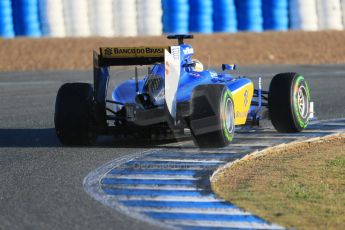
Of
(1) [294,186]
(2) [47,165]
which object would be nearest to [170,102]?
(2) [47,165]

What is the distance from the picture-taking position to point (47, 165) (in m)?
8.42

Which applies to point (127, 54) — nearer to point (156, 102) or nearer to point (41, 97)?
point (156, 102)

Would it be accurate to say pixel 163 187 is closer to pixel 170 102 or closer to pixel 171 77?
pixel 170 102

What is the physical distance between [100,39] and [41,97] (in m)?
6.32

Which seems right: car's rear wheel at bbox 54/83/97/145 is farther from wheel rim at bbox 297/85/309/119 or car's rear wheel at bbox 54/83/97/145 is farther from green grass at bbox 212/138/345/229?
wheel rim at bbox 297/85/309/119

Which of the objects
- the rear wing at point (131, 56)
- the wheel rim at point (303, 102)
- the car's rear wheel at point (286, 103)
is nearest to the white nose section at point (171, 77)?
the rear wing at point (131, 56)

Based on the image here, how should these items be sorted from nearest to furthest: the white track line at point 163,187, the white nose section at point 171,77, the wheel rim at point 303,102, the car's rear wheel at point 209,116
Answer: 1. the white track line at point 163,187
2. the car's rear wheel at point 209,116
3. the white nose section at point 171,77
4. the wheel rim at point 303,102

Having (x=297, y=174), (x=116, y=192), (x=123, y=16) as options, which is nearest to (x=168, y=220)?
(x=116, y=192)

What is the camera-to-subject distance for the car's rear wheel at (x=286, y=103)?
9867 mm

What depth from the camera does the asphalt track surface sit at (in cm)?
606

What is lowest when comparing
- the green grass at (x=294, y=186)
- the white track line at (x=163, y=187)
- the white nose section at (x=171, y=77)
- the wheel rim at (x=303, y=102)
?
the green grass at (x=294, y=186)

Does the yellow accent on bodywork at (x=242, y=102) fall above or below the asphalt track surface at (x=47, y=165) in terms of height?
above

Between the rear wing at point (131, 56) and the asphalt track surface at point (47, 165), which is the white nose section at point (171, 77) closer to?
the rear wing at point (131, 56)

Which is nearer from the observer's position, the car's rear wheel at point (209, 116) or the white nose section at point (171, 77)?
the car's rear wheel at point (209, 116)
